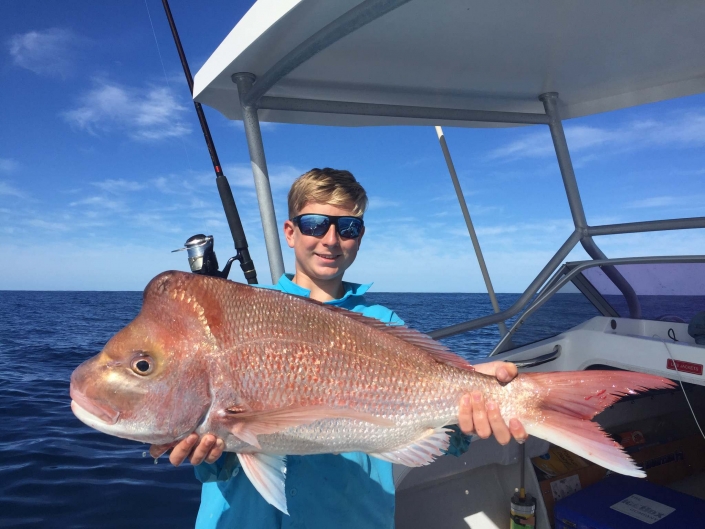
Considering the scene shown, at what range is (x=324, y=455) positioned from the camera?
192cm

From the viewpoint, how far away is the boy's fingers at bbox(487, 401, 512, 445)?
170 cm

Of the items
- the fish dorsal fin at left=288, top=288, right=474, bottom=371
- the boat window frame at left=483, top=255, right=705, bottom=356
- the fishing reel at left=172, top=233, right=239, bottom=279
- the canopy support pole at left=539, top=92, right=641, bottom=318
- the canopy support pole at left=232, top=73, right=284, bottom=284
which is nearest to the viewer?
the fish dorsal fin at left=288, top=288, right=474, bottom=371

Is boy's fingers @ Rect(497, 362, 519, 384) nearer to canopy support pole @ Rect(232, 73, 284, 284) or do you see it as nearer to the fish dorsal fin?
the fish dorsal fin

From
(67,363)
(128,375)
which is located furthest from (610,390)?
(67,363)

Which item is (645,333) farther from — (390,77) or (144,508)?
(144,508)

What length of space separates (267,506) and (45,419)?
7.46 metres

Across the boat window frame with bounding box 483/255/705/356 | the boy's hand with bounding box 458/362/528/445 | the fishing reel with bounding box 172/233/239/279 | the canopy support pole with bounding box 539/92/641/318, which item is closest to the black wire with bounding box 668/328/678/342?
the boat window frame with bounding box 483/255/705/356

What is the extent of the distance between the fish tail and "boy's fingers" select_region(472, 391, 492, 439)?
0.13 meters

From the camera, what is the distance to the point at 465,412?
1.72 meters

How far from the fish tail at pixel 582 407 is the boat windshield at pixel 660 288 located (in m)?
1.98

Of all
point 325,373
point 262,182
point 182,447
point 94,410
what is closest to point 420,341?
point 325,373

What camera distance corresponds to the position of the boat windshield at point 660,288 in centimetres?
306

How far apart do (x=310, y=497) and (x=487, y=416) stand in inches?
29.0

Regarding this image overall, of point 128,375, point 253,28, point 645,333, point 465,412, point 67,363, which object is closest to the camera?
point 128,375
